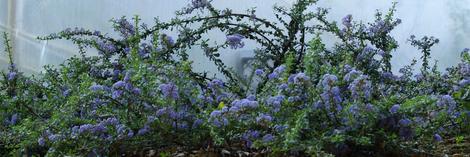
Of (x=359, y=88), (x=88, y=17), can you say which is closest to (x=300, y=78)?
(x=359, y=88)

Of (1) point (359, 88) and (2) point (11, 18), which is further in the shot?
(2) point (11, 18)

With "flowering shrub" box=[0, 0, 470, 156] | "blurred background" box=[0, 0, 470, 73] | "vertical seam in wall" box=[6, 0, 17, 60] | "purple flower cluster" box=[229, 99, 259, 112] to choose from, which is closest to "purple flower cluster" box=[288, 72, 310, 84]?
"flowering shrub" box=[0, 0, 470, 156]

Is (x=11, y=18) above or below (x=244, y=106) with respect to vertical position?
above

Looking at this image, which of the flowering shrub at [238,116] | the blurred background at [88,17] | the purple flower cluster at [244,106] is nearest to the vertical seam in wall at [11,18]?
the blurred background at [88,17]

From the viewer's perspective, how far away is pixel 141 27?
300cm

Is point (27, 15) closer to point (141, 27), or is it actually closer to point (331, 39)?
point (141, 27)

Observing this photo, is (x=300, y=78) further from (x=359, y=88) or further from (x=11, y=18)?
(x=11, y=18)

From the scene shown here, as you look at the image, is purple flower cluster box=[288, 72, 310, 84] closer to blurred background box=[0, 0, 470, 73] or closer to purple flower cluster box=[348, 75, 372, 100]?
purple flower cluster box=[348, 75, 372, 100]

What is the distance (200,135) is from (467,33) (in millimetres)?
2690

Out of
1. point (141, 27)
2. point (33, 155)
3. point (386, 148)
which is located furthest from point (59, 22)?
point (386, 148)

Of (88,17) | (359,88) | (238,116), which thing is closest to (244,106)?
(238,116)

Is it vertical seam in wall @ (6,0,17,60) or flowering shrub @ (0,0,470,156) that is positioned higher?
vertical seam in wall @ (6,0,17,60)

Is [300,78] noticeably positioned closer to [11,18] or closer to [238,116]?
[238,116]

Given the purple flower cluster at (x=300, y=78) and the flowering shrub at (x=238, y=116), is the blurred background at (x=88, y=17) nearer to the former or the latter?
the flowering shrub at (x=238, y=116)
